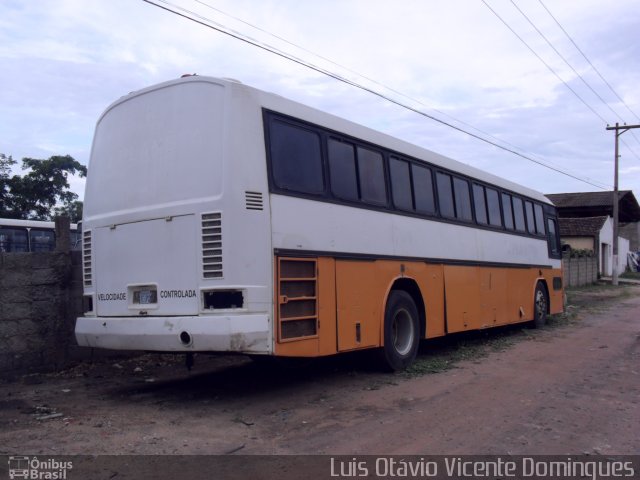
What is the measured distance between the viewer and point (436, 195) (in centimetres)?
1008

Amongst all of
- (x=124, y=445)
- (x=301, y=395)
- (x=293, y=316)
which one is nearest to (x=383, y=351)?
(x=301, y=395)

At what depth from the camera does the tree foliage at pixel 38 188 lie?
961 inches

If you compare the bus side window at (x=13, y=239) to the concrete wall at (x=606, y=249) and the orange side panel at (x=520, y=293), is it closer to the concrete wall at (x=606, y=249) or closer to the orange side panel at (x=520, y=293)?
the orange side panel at (x=520, y=293)

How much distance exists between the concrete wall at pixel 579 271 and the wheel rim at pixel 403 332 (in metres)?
22.3

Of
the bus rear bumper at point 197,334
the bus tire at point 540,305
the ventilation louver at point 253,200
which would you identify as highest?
the ventilation louver at point 253,200

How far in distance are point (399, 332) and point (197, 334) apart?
3778 mm

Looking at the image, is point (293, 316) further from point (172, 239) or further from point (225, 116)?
point (225, 116)

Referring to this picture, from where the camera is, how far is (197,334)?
5.99 meters

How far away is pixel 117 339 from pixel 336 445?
112 inches

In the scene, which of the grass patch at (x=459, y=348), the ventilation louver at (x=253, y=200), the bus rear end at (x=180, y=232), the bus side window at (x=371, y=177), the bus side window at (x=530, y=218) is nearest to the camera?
the bus rear end at (x=180, y=232)

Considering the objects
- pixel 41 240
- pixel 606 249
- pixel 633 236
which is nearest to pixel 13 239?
pixel 41 240

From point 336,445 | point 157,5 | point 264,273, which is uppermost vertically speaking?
point 157,5

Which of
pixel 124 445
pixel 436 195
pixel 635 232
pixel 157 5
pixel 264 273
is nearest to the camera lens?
pixel 124 445

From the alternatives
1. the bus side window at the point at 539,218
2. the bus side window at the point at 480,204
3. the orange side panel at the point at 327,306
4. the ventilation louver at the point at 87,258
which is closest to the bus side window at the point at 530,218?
the bus side window at the point at 539,218
